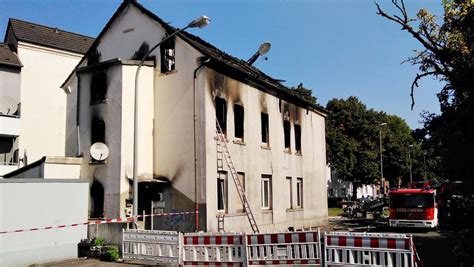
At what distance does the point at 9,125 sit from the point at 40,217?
1697 centimetres

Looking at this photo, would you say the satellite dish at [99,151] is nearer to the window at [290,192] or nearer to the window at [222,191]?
the window at [222,191]

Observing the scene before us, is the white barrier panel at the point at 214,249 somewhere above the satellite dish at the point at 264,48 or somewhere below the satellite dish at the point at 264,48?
below

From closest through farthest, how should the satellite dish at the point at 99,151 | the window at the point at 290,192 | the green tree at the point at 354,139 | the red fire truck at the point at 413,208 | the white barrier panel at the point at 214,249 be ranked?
the white barrier panel at the point at 214,249 → the satellite dish at the point at 99,151 → the window at the point at 290,192 → the red fire truck at the point at 413,208 → the green tree at the point at 354,139

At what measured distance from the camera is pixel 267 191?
22.5 m

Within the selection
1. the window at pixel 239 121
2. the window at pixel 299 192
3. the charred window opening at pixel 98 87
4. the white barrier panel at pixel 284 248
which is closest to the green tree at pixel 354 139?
the window at pixel 299 192

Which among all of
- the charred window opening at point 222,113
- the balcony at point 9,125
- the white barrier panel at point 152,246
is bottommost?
the white barrier panel at point 152,246

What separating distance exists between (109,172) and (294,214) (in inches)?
423

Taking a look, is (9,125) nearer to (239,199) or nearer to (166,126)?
(166,126)

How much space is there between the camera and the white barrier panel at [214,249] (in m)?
11.6

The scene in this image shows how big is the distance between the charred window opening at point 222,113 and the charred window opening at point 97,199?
5416 mm

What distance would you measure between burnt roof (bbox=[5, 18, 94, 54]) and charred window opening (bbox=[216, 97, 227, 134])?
1753cm

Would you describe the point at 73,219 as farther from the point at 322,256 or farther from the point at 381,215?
→ the point at 381,215

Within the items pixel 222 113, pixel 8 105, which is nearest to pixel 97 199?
pixel 222 113

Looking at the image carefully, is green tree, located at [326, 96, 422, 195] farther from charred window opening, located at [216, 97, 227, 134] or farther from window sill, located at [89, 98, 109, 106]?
window sill, located at [89, 98, 109, 106]
